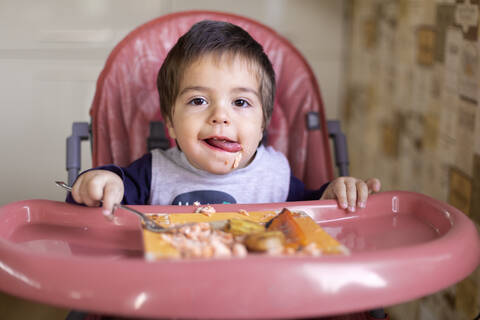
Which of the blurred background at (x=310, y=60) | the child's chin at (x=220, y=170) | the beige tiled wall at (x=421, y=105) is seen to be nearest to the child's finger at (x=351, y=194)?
the child's chin at (x=220, y=170)

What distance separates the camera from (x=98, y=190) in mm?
888

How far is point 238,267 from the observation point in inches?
23.8

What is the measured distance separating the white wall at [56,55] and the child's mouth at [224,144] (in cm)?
118

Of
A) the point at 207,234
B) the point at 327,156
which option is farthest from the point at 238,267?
the point at 327,156

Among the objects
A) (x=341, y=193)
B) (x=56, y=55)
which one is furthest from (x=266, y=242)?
(x=56, y=55)

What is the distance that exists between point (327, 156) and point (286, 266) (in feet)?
2.30

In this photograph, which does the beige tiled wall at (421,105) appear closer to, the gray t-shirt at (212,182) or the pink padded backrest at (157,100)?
the pink padded backrest at (157,100)

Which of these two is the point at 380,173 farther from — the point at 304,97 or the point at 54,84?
the point at 54,84

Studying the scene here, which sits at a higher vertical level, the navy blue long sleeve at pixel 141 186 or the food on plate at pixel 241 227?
the food on plate at pixel 241 227

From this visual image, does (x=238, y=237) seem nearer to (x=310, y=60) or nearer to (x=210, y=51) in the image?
(x=210, y=51)

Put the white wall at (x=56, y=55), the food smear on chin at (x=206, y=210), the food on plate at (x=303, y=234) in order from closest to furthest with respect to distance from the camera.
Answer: the food on plate at (x=303, y=234) → the food smear on chin at (x=206, y=210) → the white wall at (x=56, y=55)

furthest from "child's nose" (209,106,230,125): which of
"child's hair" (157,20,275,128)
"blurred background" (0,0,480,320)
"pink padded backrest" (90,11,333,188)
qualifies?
"blurred background" (0,0,480,320)

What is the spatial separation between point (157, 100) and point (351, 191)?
1.76ft

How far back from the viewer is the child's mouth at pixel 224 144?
101 cm
